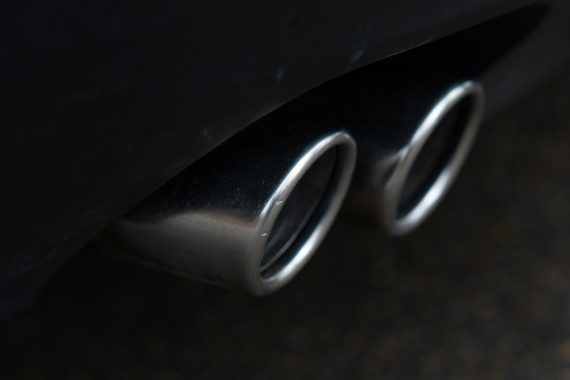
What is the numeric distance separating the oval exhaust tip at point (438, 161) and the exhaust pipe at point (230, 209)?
24 centimetres

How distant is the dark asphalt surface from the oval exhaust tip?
398 mm

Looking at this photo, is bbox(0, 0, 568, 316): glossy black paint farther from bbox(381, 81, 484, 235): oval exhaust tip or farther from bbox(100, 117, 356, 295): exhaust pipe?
bbox(381, 81, 484, 235): oval exhaust tip

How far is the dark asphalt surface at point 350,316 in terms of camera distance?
1723 millimetres

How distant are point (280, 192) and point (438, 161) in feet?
1.71

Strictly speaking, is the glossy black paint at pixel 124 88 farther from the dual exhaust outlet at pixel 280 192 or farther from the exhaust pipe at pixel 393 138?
the exhaust pipe at pixel 393 138

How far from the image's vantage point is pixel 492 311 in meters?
1.93

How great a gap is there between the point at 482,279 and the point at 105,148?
1.27 metres

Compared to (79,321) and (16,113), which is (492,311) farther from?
(16,113)

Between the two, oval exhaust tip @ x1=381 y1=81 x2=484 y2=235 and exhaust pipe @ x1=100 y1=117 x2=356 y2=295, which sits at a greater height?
exhaust pipe @ x1=100 y1=117 x2=356 y2=295

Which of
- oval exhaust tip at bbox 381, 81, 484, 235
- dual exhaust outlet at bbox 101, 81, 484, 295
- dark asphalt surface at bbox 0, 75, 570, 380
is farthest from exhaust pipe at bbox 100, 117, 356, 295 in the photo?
dark asphalt surface at bbox 0, 75, 570, 380

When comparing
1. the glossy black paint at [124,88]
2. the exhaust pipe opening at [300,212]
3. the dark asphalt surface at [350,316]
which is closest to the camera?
the glossy black paint at [124,88]

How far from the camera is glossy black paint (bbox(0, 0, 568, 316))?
80 cm

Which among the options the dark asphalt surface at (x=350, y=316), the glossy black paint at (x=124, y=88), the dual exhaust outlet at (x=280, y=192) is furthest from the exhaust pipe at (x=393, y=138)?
the dark asphalt surface at (x=350, y=316)

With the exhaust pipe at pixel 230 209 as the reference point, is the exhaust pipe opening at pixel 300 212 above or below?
below
